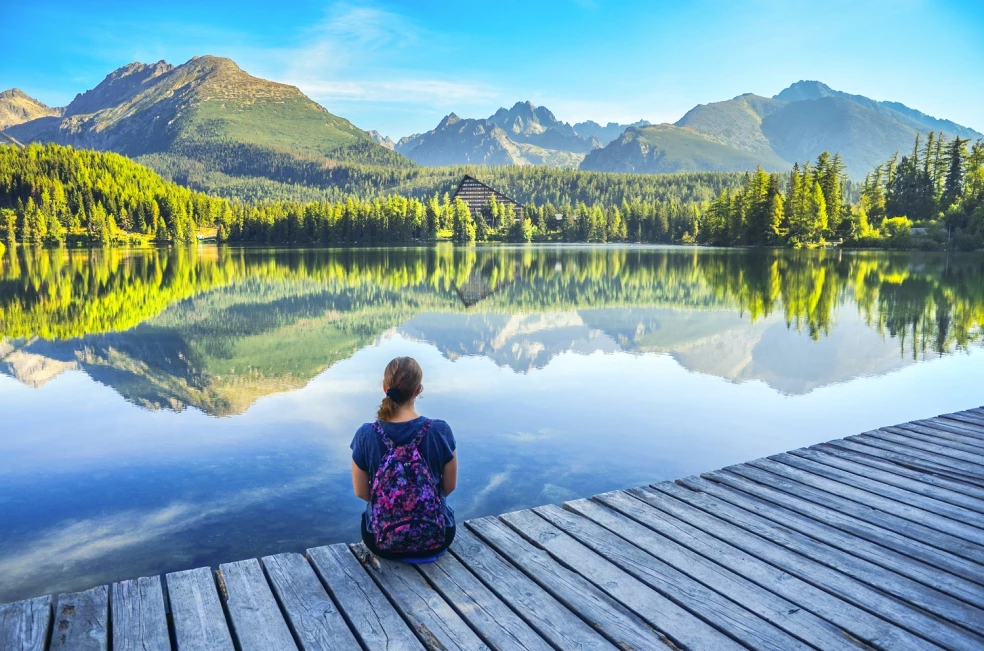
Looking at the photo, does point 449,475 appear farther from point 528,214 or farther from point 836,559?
point 528,214

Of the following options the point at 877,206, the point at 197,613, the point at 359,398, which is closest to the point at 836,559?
the point at 197,613

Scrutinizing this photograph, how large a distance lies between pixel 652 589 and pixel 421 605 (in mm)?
1491

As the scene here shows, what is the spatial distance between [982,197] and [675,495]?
90.2 m

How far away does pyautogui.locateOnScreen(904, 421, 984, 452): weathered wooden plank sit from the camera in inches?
306

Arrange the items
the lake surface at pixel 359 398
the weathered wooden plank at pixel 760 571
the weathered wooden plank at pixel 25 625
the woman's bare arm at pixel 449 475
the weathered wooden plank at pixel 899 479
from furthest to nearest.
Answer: the lake surface at pixel 359 398
the weathered wooden plank at pixel 899 479
the woman's bare arm at pixel 449 475
the weathered wooden plank at pixel 760 571
the weathered wooden plank at pixel 25 625

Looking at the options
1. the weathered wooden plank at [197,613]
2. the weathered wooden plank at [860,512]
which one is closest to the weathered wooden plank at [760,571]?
the weathered wooden plank at [860,512]

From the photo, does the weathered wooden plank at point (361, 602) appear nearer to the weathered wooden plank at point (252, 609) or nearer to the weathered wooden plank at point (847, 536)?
the weathered wooden plank at point (252, 609)

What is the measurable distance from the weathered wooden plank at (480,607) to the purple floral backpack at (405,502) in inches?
7.6

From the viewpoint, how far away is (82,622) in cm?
383

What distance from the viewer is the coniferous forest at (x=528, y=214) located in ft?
270

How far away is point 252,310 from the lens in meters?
26.1

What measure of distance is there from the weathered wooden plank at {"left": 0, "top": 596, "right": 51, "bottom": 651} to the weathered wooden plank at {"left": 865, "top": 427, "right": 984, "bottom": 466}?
8062mm

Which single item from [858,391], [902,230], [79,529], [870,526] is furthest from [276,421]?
[902,230]

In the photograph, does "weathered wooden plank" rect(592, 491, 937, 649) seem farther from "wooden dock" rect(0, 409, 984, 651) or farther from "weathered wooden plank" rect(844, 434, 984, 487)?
"weathered wooden plank" rect(844, 434, 984, 487)
